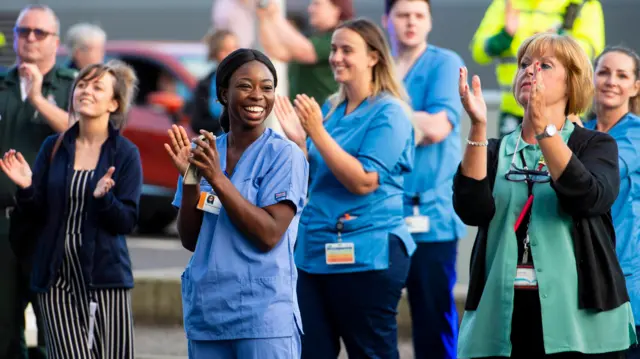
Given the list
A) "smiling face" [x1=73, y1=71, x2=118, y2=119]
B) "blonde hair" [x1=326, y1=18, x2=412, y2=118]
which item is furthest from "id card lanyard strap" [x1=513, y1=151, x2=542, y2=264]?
"smiling face" [x1=73, y1=71, x2=118, y2=119]

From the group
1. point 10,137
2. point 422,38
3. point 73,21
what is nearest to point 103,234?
point 10,137

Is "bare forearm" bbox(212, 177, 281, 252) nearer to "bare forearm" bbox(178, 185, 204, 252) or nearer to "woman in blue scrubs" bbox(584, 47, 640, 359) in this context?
"bare forearm" bbox(178, 185, 204, 252)

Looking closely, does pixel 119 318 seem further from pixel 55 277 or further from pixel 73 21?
pixel 73 21

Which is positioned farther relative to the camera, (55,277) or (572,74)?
(55,277)

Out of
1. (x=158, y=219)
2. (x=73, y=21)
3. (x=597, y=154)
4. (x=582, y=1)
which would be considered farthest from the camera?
(x=73, y=21)

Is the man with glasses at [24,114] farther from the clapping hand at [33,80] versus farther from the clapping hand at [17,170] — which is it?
the clapping hand at [17,170]

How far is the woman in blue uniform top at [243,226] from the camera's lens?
449cm

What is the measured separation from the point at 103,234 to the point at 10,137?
4.11 ft

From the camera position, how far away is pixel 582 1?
327 inches

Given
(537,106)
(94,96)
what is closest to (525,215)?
(537,106)

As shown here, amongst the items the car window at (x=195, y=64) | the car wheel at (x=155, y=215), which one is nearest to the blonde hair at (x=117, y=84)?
the car wheel at (x=155, y=215)

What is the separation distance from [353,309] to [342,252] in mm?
263

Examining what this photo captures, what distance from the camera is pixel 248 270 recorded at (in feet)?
14.8

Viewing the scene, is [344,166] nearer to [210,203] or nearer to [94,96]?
[210,203]
